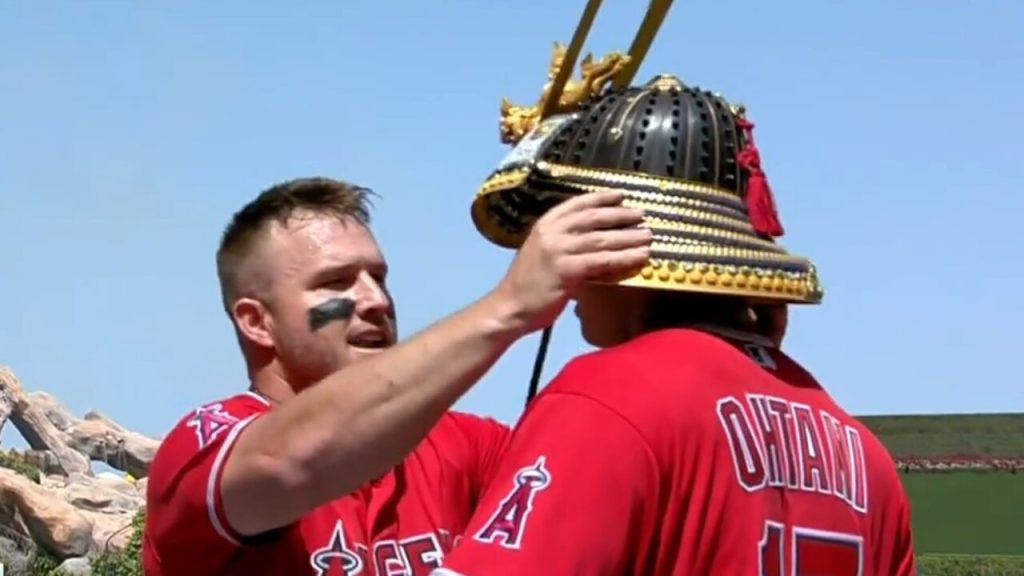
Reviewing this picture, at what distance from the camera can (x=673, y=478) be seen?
2.19m

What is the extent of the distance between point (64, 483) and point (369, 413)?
111 feet

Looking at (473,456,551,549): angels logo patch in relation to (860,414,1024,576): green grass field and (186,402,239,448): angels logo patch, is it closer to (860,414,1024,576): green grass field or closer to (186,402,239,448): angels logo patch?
(186,402,239,448): angels logo patch

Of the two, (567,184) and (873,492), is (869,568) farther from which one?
(567,184)

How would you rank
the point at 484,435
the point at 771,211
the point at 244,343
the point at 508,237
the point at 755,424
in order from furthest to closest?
the point at 484,435 → the point at 244,343 → the point at 508,237 → the point at 771,211 → the point at 755,424

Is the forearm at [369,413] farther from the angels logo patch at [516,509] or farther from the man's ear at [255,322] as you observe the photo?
the man's ear at [255,322]

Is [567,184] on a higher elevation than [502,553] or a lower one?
higher

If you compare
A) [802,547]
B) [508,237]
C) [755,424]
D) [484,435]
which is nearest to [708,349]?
[755,424]

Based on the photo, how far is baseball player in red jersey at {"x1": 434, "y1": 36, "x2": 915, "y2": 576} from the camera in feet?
7.02

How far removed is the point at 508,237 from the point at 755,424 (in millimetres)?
578

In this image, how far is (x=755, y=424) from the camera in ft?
7.49

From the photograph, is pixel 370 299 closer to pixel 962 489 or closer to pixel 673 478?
pixel 673 478

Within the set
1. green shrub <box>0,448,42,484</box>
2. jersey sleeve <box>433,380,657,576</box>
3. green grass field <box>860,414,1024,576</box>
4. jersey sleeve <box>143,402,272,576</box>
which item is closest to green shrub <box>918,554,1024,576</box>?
green grass field <box>860,414,1024,576</box>

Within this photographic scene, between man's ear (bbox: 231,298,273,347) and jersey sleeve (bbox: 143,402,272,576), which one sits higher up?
man's ear (bbox: 231,298,273,347)

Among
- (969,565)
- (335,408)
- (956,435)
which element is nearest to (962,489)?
(956,435)
